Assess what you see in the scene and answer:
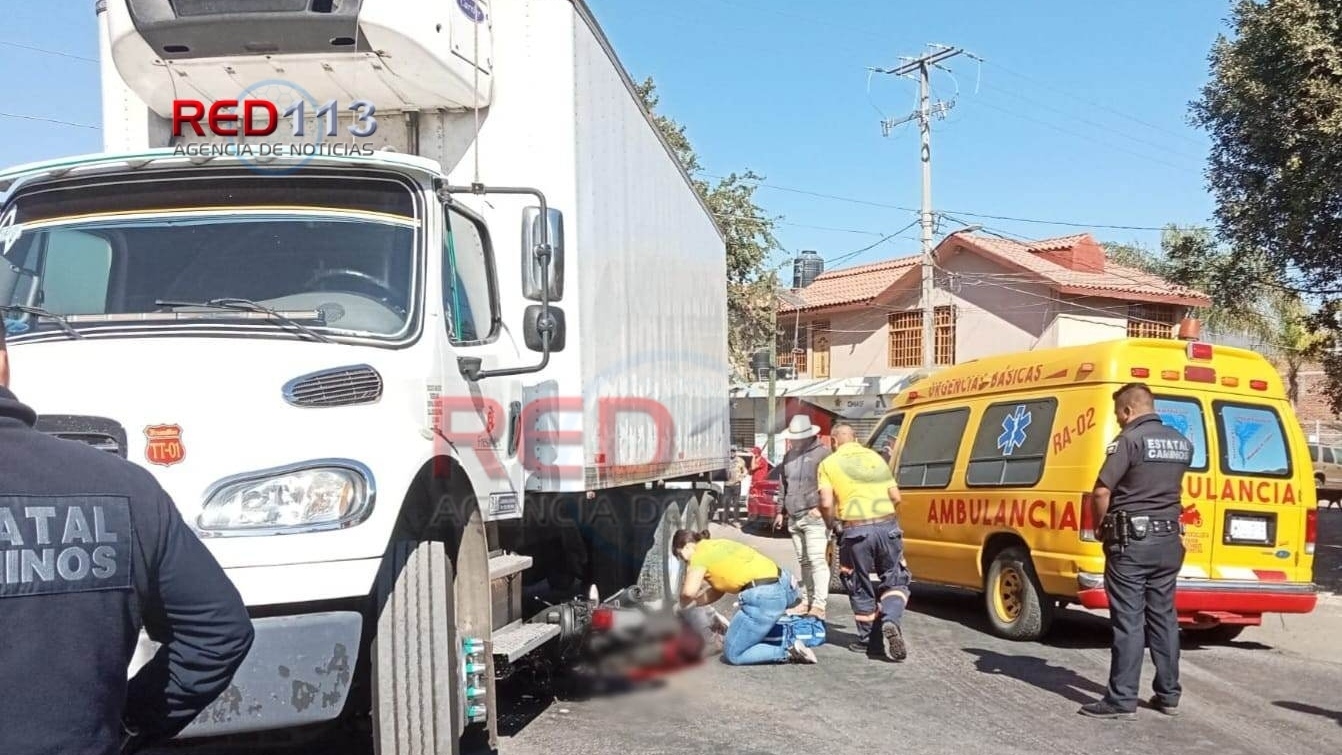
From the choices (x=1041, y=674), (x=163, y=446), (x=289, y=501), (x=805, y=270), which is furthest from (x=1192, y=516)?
(x=805, y=270)

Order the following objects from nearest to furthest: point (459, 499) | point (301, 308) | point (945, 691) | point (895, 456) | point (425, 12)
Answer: point (301, 308), point (459, 499), point (425, 12), point (945, 691), point (895, 456)

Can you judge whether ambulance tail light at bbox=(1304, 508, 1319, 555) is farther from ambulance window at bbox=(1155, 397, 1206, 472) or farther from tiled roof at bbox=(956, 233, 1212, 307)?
tiled roof at bbox=(956, 233, 1212, 307)

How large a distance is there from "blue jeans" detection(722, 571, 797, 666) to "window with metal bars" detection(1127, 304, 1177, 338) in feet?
85.1

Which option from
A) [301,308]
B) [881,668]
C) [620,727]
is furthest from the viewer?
[881,668]

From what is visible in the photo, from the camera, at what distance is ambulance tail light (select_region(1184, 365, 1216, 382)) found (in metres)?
8.52

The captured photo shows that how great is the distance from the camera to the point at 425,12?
5.51 meters

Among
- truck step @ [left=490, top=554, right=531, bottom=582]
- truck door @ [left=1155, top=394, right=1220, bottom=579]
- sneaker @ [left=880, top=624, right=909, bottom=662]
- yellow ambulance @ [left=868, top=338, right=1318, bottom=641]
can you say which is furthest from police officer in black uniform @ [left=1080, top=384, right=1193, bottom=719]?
truck step @ [left=490, top=554, right=531, bottom=582]

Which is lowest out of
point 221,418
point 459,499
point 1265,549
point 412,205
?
point 1265,549

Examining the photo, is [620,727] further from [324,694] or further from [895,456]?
[895,456]

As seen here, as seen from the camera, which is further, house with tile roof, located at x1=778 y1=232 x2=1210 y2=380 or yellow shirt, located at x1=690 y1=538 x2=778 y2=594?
house with tile roof, located at x1=778 y1=232 x2=1210 y2=380

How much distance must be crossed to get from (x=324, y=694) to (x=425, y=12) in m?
3.19

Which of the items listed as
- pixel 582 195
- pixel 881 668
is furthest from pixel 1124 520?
pixel 582 195

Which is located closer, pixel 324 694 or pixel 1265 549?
pixel 324 694

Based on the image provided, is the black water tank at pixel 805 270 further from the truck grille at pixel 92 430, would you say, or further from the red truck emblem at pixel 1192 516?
the truck grille at pixel 92 430
